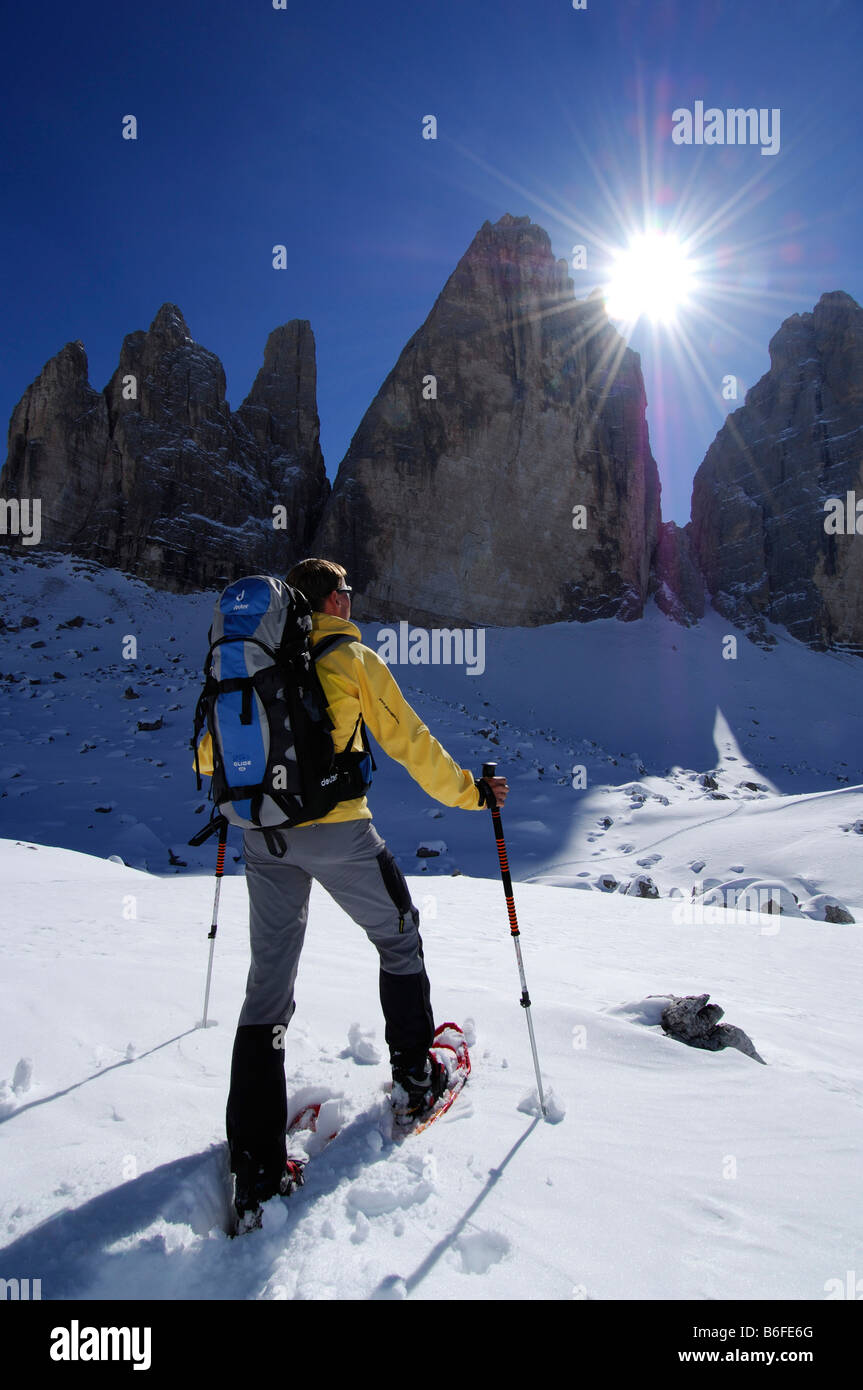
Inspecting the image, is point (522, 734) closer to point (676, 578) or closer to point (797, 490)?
point (676, 578)

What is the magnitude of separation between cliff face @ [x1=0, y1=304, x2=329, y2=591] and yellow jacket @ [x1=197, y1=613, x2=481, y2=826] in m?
40.4

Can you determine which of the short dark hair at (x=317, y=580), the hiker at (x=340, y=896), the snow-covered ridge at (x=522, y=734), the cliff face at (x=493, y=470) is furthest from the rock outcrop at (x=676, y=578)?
the hiker at (x=340, y=896)

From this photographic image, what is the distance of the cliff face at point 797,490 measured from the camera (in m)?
48.7

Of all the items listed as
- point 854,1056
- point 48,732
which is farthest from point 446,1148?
point 48,732

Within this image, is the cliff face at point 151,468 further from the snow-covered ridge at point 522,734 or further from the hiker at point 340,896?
the hiker at point 340,896

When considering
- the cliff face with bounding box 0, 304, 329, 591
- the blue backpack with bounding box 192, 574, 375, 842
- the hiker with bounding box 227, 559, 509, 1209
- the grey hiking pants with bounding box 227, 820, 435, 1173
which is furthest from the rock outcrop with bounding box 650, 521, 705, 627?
the blue backpack with bounding box 192, 574, 375, 842

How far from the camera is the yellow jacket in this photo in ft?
7.75

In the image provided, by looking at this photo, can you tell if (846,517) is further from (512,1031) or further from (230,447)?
(512,1031)

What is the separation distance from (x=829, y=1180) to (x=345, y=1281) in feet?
5.40

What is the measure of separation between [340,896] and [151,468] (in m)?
45.6

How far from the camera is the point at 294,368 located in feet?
160

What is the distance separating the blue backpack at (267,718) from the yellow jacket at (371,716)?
3.2 inches

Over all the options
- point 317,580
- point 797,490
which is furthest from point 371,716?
point 797,490

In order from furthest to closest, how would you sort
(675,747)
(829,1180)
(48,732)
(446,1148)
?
(675,747)
(48,732)
(446,1148)
(829,1180)
